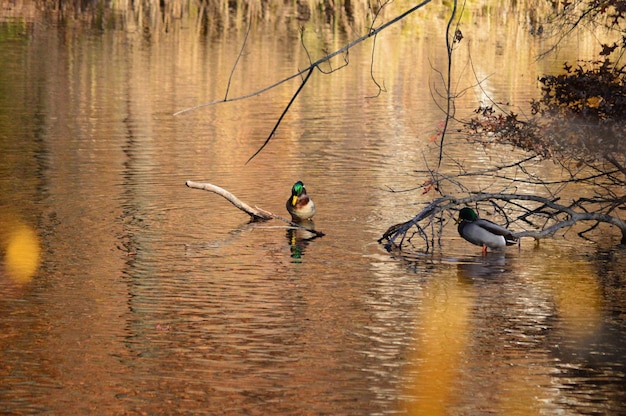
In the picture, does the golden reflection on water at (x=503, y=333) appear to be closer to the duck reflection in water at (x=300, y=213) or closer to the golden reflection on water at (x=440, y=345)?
the golden reflection on water at (x=440, y=345)

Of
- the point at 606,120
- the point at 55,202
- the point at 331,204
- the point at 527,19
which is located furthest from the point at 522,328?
the point at 527,19

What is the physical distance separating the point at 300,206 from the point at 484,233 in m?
2.50

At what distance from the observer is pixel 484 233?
14094 millimetres

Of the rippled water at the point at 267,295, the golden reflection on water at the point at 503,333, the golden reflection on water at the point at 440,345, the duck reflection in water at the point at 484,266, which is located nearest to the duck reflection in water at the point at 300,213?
the rippled water at the point at 267,295

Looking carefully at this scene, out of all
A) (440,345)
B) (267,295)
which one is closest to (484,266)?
(267,295)

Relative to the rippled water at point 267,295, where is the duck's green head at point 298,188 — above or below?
above

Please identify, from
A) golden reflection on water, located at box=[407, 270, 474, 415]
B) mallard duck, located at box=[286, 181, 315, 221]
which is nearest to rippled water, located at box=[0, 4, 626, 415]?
golden reflection on water, located at box=[407, 270, 474, 415]

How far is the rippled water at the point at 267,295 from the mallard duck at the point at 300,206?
9.9 inches

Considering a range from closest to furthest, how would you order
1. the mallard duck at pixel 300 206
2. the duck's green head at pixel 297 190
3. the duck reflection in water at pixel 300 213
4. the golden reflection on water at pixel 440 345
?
the golden reflection on water at pixel 440 345
the duck reflection in water at pixel 300 213
the mallard duck at pixel 300 206
the duck's green head at pixel 297 190

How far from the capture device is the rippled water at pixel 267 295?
365 inches

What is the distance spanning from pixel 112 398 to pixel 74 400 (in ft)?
0.77

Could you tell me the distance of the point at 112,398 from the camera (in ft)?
29.5

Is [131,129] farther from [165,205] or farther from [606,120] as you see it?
[606,120]

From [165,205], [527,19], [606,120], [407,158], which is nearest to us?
[606,120]
